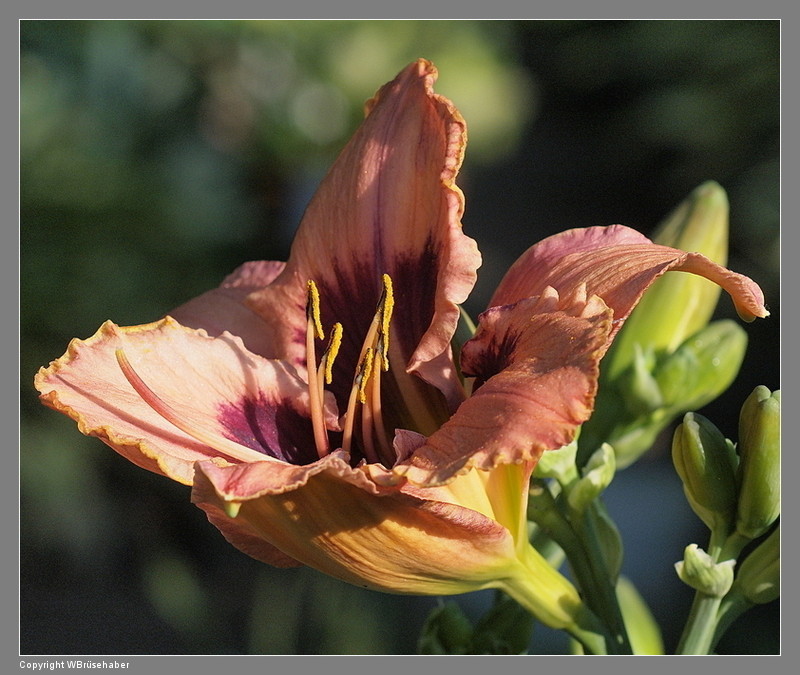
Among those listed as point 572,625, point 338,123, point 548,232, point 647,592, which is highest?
point 338,123

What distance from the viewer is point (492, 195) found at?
3.29 metres

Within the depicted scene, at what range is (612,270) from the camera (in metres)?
0.67

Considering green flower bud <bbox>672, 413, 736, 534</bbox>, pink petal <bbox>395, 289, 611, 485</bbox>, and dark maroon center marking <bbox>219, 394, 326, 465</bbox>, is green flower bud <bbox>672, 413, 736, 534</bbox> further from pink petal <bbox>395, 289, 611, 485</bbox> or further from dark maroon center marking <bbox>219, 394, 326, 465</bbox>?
dark maroon center marking <bbox>219, 394, 326, 465</bbox>

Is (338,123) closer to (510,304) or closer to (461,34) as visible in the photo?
(461,34)

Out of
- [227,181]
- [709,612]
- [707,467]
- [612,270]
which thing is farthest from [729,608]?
[227,181]

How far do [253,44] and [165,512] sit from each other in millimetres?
1280

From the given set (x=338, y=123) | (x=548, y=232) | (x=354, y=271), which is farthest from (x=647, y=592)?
(x=354, y=271)

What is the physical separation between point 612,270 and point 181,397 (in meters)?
0.34

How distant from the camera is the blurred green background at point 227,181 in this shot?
84.8 inches

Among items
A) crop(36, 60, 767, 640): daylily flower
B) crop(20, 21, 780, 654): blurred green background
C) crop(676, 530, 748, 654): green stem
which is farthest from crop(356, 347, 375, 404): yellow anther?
crop(20, 21, 780, 654): blurred green background

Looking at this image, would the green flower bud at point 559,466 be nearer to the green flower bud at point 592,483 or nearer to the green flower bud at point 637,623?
the green flower bud at point 592,483

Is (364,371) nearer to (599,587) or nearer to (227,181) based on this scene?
(599,587)

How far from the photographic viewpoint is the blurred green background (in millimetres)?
2154

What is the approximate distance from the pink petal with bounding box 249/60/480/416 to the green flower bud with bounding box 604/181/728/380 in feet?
0.94
